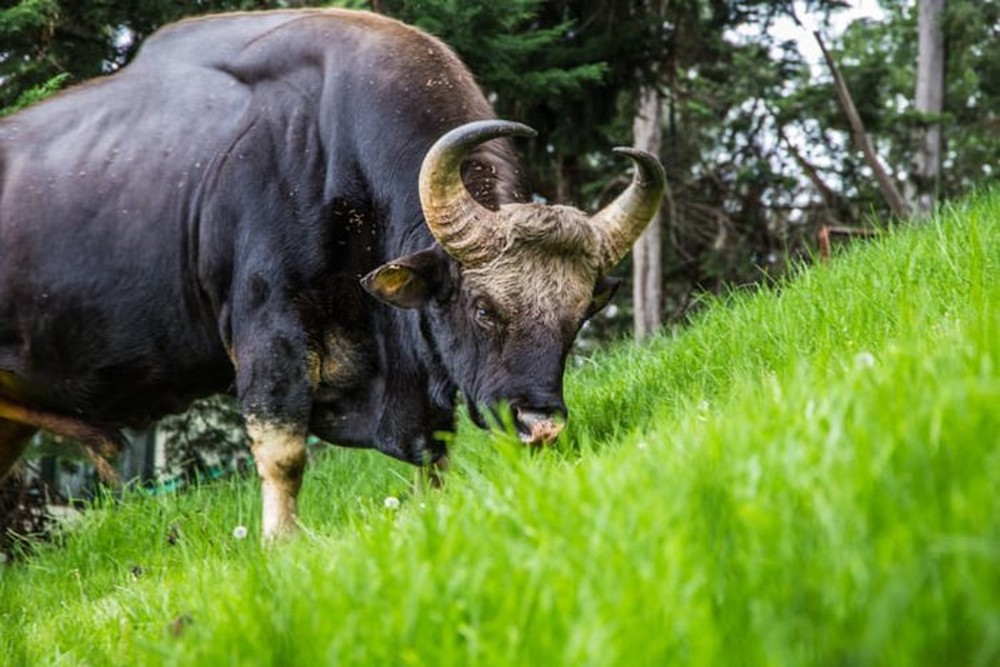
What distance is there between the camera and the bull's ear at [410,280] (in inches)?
237

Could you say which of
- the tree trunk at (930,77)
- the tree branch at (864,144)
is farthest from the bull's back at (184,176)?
the tree trunk at (930,77)

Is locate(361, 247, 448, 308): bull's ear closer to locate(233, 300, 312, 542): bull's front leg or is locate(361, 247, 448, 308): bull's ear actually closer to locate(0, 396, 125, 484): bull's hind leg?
locate(233, 300, 312, 542): bull's front leg

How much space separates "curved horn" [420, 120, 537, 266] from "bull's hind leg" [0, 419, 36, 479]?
362 cm

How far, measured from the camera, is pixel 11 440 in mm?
8047

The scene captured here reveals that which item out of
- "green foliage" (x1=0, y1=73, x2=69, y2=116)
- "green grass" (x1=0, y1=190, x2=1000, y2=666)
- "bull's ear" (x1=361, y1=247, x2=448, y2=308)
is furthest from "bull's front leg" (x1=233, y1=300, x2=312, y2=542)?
"green foliage" (x1=0, y1=73, x2=69, y2=116)

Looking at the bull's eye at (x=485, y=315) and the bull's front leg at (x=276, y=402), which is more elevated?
the bull's eye at (x=485, y=315)

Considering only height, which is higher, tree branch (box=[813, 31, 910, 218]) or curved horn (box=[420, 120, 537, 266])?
curved horn (box=[420, 120, 537, 266])

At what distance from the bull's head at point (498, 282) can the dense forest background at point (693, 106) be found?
13.3 feet

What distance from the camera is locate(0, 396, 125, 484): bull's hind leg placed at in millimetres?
7434

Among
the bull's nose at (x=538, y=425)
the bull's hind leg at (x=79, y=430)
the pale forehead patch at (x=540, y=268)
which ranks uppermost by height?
the pale forehead patch at (x=540, y=268)

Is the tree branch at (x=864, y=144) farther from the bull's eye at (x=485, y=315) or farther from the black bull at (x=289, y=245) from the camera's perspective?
the bull's eye at (x=485, y=315)


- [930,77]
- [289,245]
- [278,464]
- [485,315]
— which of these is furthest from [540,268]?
[930,77]

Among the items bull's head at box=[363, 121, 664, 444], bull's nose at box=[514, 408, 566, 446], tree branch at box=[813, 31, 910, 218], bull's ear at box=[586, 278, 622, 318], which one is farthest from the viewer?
tree branch at box=[813, 31, 910, 218]

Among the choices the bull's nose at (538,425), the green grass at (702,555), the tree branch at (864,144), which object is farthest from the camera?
the tree branch at (864,144)
